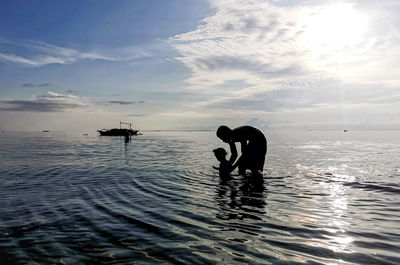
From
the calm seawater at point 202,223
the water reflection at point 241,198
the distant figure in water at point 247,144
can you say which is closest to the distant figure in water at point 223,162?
the distant figure in water at point 247,144

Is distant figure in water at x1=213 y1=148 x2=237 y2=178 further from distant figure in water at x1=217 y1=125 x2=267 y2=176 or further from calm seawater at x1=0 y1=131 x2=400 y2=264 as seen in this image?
calm seawater at x1=0 y1=131 x2=400 y2=264

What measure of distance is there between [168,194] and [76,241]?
15.3ft

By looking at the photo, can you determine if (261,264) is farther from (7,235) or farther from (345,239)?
(7,235)

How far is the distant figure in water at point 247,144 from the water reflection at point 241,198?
25.3 inches

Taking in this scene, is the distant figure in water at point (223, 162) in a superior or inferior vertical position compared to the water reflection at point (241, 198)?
superior

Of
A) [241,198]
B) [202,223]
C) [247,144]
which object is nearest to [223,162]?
[247,144]

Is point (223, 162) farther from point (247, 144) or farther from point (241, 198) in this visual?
point (241, 198)

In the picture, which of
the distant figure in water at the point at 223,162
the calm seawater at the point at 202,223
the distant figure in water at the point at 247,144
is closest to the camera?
the calm seawater at the point at 202,223

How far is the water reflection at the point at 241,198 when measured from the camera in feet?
23.9

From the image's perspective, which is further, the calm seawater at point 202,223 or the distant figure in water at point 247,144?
the distant figure in water at point 247,144

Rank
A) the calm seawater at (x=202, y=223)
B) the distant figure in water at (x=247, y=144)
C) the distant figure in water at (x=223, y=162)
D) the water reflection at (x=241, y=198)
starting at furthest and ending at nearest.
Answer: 1. the distant figure in water at (x=223, y=162)
2. the distant figure in water at (x=247, y=144)
3. the water reflection at (x=241, y=198)
4. the calm seawater at (x=202, y=223)

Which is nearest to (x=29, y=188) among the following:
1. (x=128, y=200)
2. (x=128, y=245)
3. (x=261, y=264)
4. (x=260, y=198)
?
(x=128, y=200)

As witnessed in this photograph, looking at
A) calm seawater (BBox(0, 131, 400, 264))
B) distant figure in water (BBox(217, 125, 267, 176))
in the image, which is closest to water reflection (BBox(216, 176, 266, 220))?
calm seawater (BBox(0, 131, 400, 264))

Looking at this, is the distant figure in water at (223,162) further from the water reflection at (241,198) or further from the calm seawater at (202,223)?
the calm seawater at (202,223)
